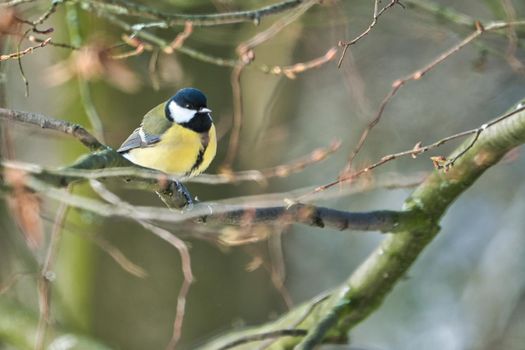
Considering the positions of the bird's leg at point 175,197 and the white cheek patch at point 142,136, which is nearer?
the bird's leg at point 175,197

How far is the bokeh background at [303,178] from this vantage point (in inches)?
154

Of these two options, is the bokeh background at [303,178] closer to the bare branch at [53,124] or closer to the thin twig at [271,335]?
the thin twig at [271,335]

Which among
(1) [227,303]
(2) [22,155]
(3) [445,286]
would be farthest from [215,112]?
(3) [445,286]

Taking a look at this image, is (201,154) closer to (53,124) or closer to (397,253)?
(397,253)

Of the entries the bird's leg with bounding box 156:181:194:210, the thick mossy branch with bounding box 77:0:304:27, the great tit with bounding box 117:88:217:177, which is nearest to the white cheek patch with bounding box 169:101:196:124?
the great tit with bounding box 117:88:217:177

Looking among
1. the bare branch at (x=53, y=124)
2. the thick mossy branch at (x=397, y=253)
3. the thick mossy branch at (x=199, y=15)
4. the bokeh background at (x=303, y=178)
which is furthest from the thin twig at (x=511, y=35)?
the bare branch at (x=53, y=124)

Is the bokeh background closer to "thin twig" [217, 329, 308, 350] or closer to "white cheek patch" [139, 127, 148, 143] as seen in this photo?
"white cheek patch" [139, 127, 148, 143]

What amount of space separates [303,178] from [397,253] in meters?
4.24

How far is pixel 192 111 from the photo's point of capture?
2678 mm

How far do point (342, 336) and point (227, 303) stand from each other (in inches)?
71.3

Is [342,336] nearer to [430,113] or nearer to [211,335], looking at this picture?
[211,335]

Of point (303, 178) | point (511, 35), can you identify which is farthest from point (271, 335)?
point (303, 178)

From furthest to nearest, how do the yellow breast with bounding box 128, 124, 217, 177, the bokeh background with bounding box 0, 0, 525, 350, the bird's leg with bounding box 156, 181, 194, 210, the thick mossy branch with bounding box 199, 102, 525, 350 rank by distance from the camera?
the bokeh background with bounding box 0, 0, 525, 350 < the yellow breast with bounding box 128, 124, 217, 177 < the thick mossy branch with bounding box 199, 102, 525, 350 < the bird's leg with bounding box 156, 181, 194, 210

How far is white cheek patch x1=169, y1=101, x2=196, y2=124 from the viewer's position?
269 centimetres
